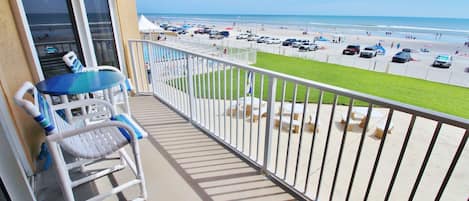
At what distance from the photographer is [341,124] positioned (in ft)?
19.3

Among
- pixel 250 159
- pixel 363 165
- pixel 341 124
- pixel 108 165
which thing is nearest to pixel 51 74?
pixel 108 165

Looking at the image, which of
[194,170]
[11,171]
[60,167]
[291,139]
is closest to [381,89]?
[291,139]

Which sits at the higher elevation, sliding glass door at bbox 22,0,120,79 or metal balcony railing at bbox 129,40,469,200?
sliding glass door at bbox 22,0,120,79

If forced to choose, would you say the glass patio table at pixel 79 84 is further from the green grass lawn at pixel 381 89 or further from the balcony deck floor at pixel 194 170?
the green grass lawn at pixel 381 89

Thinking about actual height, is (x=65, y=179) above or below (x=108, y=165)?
above

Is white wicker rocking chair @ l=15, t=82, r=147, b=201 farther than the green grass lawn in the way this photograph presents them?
No

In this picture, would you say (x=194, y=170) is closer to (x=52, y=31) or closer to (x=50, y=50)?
(x=50, y=50)

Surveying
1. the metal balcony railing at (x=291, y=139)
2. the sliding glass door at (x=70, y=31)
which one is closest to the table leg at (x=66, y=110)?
the sliding glass door at (x=70, y=31)

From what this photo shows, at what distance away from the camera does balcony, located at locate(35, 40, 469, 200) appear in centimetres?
149

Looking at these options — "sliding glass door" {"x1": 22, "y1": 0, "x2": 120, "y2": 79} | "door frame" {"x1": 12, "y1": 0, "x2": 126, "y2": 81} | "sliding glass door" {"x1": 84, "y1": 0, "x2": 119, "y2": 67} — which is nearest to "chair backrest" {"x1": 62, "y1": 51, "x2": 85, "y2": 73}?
"door frame" {"x1": 12, "y1": 0, "x2": 126, "y2": 81}

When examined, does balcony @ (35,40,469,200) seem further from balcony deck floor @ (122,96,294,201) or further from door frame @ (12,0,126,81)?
door frame @ (12,0,126,81)

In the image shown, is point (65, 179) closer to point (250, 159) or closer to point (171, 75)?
point (250, 159)

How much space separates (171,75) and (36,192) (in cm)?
277

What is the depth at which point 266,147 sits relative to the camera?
6.94ft
